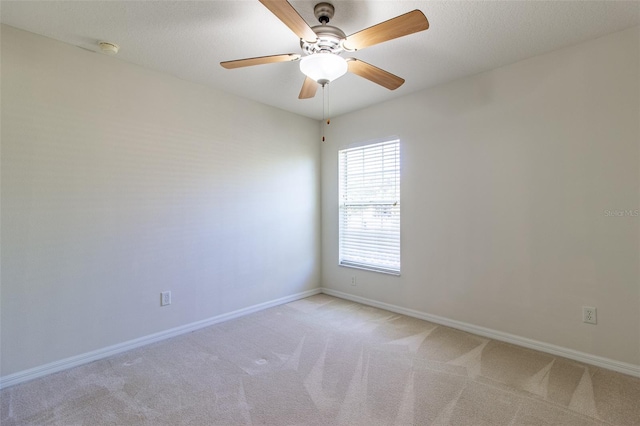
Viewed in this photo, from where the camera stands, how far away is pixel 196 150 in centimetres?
317

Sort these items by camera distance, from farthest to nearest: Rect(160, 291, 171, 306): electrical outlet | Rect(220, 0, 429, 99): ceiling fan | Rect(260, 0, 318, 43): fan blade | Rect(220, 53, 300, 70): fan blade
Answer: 1. Rect(160, 291, 171, 306): electrical outlet
2. Rect(220, 53, 300, 70): fan blade
3. Rect(220, 0, 429, 99): ceiling fan
4. Rect(260, 0, 318, 43): fan blade

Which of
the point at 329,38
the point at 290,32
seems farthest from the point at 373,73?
the point at 290,32

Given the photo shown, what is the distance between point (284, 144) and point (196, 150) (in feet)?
3.89

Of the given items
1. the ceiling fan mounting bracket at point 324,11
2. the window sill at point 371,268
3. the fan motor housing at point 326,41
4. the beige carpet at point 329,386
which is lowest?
the beige carpet at point 329,386

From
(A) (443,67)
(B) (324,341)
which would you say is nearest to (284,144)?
(A) (443,67)

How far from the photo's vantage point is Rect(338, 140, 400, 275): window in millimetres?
3664

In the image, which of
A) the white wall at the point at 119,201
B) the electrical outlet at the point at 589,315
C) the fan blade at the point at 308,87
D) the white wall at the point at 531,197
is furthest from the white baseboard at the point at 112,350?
the electrical outlet at the point at 589,315

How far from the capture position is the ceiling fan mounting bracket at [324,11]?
196 centimetres

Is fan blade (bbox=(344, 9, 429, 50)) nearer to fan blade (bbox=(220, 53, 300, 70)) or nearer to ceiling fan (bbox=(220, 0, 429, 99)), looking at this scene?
ceiling fan (bbox=(220, 0, 429, 99))

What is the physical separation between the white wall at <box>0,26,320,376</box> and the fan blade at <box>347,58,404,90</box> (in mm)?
1754

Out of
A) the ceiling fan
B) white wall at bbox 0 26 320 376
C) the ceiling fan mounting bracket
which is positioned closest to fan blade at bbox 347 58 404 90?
the ceiling fan

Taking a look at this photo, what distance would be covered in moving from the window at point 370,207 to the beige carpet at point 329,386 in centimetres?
112

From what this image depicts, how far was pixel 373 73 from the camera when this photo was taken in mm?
2260

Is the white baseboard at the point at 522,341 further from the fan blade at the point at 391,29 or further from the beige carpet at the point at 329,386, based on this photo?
the fan blade at the point at 391,29
